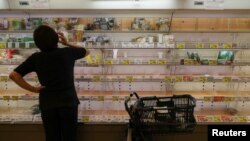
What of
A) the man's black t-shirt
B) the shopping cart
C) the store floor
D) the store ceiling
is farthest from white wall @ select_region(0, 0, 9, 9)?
the shopping cart

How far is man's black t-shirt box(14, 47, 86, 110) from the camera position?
8.68 feet

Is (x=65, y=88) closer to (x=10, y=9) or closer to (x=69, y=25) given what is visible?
(x=69, y=25)

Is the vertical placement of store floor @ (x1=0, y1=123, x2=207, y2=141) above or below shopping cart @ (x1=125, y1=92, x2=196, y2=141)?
below

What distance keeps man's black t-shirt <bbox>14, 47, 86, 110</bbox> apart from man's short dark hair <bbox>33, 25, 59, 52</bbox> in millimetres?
85

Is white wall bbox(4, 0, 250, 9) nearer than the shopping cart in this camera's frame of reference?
No

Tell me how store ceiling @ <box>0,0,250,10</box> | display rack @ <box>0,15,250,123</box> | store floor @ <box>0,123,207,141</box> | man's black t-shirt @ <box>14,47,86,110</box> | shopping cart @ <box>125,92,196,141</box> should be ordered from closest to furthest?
shopping cart @ <box>125,92,196,141</box> < man's black t-shirt @ <box>14,47,86,110</box> < store floor @ <box>0,123,207,141</box> < display rack @ <box>0,15,250,123</box> < store ceiling @ <box>0,0,250,10</box>

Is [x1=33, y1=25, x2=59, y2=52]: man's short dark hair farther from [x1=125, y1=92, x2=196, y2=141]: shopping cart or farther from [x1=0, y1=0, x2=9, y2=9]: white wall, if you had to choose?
[x1=0, y1=0, x2=9, y2=9]: white wall

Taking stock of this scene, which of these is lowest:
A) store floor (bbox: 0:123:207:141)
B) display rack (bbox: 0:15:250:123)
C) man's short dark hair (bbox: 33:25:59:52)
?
store floor (bbox: 0:123:207:141)

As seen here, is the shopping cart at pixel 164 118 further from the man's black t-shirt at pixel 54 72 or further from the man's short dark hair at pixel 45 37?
the man's short dark hair at pixel 45 37

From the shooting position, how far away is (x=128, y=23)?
15.3ft

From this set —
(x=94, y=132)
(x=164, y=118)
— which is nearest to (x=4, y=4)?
(x=94, y=132)

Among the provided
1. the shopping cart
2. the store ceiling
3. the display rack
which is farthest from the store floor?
the store ceiling

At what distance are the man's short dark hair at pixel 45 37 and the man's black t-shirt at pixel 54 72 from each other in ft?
0.28

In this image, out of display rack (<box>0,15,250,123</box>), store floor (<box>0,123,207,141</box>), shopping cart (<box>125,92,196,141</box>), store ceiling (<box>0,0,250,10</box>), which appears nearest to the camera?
shopping cart (<box>125,92,196,141</box>)
